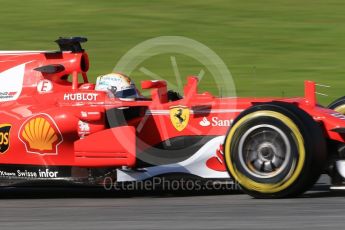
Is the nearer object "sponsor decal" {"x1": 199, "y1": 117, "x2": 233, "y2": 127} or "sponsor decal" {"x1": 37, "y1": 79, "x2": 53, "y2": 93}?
"sponsor decal" {"x1": 199, "y1": 117, "x2": 233, "y2": 127}

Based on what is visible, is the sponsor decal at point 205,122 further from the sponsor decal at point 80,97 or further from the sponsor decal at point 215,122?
the sponsor decal at point 80,97

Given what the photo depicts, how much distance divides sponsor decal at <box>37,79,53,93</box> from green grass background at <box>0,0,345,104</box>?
272 inches

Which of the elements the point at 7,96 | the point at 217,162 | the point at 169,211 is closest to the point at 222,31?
the point at 7,96

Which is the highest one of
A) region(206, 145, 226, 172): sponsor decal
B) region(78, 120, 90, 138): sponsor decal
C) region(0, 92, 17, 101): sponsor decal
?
region(0, 92, 17, 101): sponsor decal

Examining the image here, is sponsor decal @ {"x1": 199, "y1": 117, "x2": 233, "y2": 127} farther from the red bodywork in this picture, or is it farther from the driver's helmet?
the driver's helmet

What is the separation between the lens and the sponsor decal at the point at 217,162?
25.2ft

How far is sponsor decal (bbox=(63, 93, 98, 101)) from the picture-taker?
316 inches

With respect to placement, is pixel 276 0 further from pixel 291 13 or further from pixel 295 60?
pixel 295 60

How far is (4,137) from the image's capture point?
8.03 m

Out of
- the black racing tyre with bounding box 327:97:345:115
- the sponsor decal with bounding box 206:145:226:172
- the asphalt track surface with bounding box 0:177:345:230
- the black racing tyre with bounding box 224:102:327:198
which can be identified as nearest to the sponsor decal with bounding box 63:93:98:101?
the asphalt track surface with bounding box 0:177:345:230

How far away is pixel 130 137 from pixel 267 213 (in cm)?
171

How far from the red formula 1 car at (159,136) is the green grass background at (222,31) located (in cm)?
710

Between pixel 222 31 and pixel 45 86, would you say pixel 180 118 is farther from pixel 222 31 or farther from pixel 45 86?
pixel 222 31

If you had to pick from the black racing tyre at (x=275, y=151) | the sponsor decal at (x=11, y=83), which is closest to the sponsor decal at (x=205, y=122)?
the black racing tyre at (x=275, y=151)
